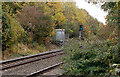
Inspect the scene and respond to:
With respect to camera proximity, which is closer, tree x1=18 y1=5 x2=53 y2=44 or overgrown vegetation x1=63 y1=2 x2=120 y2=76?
overgrown vegetation x1=63 y1=2 x2=120 y2=76

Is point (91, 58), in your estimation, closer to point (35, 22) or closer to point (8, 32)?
point (8, 32)

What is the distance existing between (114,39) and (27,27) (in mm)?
13992

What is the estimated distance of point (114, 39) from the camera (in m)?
5.41

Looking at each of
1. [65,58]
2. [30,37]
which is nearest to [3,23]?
[30,37]

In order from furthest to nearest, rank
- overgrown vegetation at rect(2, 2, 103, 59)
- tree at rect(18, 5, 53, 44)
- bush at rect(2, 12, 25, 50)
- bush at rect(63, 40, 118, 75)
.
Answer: tree at rect(18, 5, 53, 44) < overgrown vegetation at rect(2, 2, 103, 59) < bush at rect(2, 12, 25, 50) < bush at rect(63, 40, 118, 75)

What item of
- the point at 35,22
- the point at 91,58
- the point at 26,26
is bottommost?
the point at 91,58

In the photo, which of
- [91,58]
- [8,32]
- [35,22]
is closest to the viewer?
[91,58]

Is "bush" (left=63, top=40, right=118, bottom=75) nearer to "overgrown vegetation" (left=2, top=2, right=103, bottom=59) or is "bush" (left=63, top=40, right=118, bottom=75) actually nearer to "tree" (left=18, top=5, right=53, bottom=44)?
"overgrown vegetation" (left=2, top=2, right=103, bottom=59)

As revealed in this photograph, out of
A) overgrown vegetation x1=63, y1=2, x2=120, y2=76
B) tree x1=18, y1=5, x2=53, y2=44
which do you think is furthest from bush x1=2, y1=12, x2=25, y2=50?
overgrown vegetation x1=63, y1=2, x2=120, y2=76

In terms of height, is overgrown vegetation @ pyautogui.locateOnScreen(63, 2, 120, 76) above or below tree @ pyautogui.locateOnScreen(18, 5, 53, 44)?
below

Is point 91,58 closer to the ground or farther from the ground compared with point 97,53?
closer to the ground

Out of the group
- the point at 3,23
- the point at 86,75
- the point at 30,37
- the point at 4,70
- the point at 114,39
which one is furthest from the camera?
the point at 30,37

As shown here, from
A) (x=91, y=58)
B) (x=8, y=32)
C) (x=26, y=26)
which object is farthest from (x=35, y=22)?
(x=91, y=58)

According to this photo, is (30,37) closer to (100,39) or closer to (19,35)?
(19,35)
